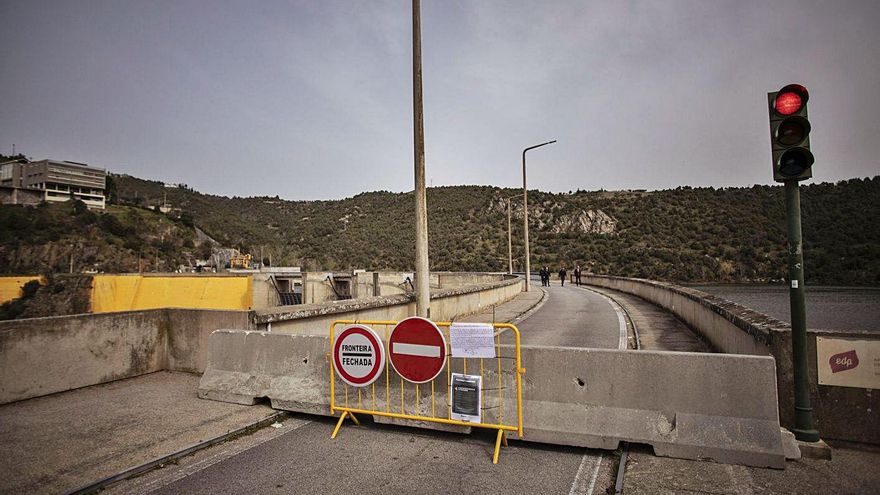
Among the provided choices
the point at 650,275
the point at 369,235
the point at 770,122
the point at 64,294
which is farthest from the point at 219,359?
the point at 369,235

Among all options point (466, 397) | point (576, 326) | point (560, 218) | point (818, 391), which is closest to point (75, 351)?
point (466, 397)

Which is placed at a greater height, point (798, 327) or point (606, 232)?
point (606, 232)

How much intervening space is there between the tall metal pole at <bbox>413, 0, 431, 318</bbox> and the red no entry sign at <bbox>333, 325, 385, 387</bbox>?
13.6ft

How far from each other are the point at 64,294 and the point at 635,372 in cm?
1779

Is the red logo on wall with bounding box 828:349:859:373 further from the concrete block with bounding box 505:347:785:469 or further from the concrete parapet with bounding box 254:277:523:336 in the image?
the concrete parapet with bounding box 254:277:523:336

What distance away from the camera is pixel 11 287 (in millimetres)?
13352

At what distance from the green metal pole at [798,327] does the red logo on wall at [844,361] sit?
16.2 inches

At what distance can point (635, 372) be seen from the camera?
4.95 m

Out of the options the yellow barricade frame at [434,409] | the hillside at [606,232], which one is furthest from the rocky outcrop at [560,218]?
the yellow barricade frame at [434,409]

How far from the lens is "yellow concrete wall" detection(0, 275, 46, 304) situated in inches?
510

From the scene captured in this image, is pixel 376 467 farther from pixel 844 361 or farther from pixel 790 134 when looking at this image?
pixel 790 134

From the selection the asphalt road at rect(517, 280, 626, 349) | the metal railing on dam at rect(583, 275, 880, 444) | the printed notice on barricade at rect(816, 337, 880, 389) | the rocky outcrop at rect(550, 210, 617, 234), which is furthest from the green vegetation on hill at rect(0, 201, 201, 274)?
the printed notice on barricade at rect(816, 337, 880, 389)

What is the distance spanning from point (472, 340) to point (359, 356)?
1.37 meters

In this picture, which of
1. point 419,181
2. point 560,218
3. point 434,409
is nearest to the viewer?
point 434,409
